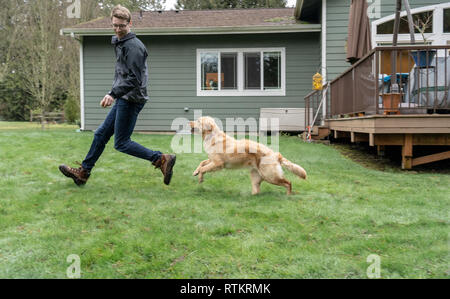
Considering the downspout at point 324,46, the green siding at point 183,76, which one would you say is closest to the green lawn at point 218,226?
the downspout at point 324,46

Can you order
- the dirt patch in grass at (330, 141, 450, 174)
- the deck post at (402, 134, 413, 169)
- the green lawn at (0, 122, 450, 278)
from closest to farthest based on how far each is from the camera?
1. the green lawn at (0, 122, 450, 278)
2. the deck post at (402, 134, 413, 169)
3. the dirt patch in grass at (330, 141, 450, 174)

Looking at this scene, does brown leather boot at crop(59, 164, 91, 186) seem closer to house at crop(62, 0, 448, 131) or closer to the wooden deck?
the wooden deck

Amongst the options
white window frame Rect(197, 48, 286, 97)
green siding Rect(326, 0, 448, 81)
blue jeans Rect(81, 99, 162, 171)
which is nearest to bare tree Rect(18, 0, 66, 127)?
white window frame Rect(197, 48, 286, 97)

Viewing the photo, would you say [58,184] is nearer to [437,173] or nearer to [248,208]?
[248,208]

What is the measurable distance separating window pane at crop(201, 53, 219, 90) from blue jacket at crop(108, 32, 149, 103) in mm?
8734

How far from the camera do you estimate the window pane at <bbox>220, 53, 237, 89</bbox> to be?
12.6 metres

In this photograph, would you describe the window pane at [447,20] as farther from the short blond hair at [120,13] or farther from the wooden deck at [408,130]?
the short blond hair at [120,13]

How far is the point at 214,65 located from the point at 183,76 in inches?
43.4

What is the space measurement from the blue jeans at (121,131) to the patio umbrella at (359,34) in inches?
201

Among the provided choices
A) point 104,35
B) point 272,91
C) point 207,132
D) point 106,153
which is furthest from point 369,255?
point 104,35

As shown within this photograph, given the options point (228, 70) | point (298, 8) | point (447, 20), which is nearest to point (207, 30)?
point (228, 70)

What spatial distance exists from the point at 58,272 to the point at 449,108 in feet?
19.0

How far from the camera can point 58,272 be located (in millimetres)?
2254
